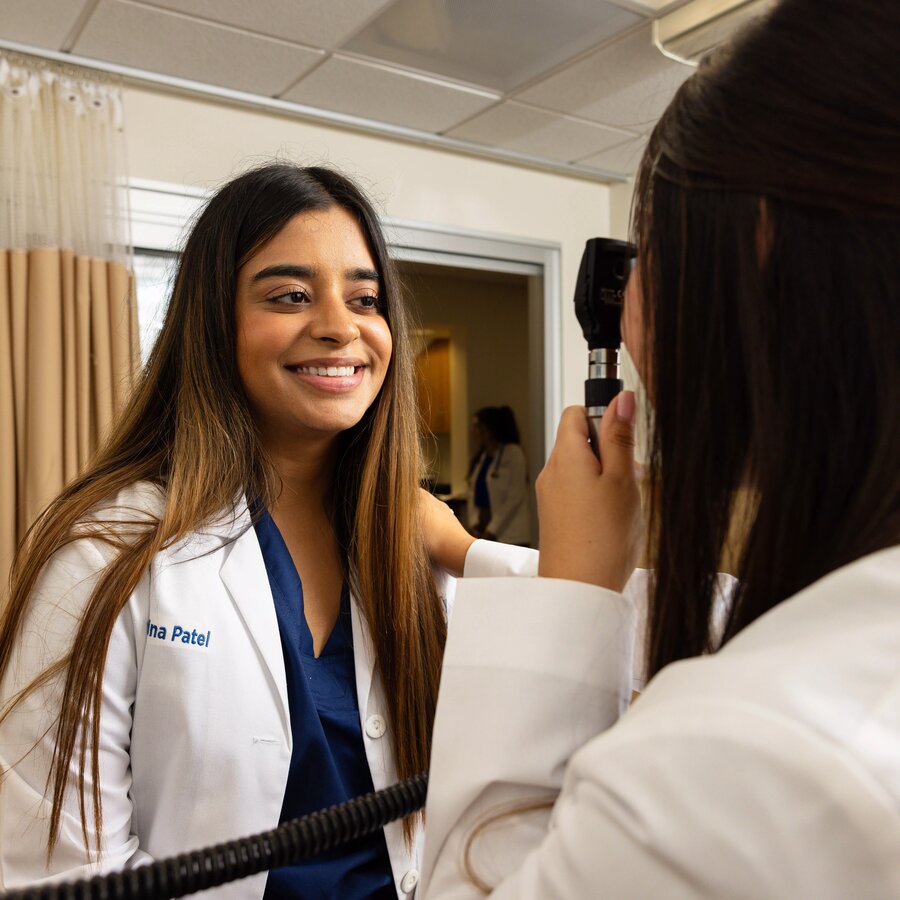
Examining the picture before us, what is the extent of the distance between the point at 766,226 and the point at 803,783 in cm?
31

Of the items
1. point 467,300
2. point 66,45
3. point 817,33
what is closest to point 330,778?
point 817,33

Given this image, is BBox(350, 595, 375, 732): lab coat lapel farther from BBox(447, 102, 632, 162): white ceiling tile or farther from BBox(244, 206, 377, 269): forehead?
BBox(447, 102, 632, 162): white ceiling tile

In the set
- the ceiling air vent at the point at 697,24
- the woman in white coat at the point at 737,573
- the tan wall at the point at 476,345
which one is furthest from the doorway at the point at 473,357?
the woman in white coat at the point at 737,573

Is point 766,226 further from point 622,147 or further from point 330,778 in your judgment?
point 622,147

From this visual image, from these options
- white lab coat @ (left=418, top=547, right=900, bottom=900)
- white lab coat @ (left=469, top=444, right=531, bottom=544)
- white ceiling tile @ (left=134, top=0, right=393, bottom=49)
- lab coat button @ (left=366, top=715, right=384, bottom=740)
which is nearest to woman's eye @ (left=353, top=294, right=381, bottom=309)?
lab coat button @ (left=366, top=715, right=384, bottom=740)

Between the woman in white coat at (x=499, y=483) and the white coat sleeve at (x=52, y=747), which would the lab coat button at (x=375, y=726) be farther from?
the woman in white coat at (x=499, y=483)

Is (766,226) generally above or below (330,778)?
above

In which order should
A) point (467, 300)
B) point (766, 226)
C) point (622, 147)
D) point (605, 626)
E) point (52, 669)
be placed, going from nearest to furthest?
1. point (766, 226)
2. point (605, 626)
3. point (52, 669)
4. point (622, 147)
5. point (467, 300)

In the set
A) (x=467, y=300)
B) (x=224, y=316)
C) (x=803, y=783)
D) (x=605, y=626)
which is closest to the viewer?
(x=803, y=783)

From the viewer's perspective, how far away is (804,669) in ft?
1.38

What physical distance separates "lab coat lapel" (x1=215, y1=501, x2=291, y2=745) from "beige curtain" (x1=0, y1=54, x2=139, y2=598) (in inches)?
62.2

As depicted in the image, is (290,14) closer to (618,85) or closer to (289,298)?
(618,85)

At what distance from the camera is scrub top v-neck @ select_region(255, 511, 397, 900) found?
3.37ft

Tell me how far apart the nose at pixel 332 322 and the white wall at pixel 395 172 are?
1199mm
